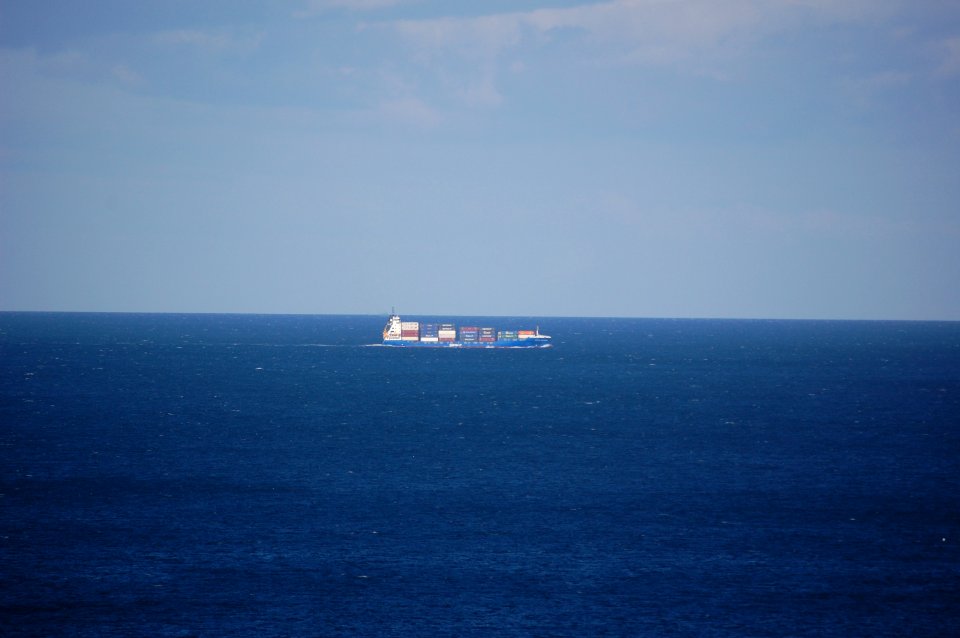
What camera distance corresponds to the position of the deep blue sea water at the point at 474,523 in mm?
52719

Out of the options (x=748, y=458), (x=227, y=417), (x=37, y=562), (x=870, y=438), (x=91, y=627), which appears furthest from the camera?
(x=227, y=417)

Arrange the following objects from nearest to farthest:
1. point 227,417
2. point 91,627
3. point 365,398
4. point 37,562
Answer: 1. point 91,627
2. point 37,562
3. point 227,417
4. point 365,398

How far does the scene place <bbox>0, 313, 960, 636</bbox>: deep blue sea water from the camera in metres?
52.7

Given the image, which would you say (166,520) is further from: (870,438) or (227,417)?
(870,438)

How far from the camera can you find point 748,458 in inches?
3868

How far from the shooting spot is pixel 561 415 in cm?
13238

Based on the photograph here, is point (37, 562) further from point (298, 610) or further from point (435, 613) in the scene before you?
point (435, 613)

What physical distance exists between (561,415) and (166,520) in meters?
70.2

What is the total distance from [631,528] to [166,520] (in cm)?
3071

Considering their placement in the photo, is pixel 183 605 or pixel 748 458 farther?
pixel 748 458

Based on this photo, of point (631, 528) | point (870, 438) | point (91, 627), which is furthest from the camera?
point (870, 438)

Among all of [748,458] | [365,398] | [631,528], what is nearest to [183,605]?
[631,528]

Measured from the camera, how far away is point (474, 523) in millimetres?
69875

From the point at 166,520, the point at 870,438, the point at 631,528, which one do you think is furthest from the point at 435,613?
the point at 870,438
